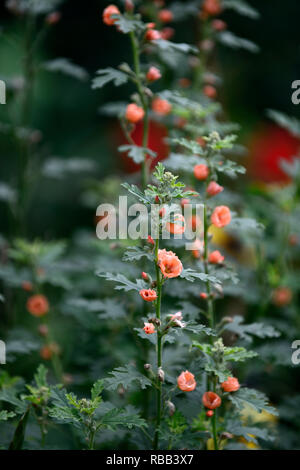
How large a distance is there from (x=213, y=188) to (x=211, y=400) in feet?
1.56

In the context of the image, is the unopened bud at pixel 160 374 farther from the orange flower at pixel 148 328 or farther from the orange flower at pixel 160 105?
the orange flower at pixel 160 105

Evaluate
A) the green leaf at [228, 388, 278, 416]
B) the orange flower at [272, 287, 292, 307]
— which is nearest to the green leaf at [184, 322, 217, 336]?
the green leaf at [228, 388, 278, 416]

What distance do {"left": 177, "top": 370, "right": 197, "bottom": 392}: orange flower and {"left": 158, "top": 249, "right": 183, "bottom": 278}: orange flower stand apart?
0.69 feet

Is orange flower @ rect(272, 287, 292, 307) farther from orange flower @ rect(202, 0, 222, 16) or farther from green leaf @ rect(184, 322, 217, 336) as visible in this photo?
orange flower @ rect(202, 0, 222, 16)

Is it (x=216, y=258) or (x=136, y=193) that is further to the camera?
(x=216, y=258)

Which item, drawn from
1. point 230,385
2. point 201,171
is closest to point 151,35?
point 201,171

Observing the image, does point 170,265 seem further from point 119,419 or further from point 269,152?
point 269,152

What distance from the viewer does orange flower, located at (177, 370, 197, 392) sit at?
3.36 feet

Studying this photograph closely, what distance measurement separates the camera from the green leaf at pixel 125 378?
1000mm

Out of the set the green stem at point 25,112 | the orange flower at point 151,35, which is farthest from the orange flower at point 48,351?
the orange flower at point 151,35

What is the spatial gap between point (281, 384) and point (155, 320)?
978mm

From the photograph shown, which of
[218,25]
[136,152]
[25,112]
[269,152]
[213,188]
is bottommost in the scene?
[213,188]

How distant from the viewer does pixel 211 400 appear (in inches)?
42.6
